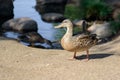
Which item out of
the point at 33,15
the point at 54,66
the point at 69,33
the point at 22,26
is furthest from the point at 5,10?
the point at 54,66

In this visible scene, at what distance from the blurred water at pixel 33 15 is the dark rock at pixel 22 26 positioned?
0.41 metres

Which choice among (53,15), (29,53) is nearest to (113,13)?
(53,15)

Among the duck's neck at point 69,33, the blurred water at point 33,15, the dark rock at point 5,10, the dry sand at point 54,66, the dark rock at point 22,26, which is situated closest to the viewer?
the dry sand at point 54,66

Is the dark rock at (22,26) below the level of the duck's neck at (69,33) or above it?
below

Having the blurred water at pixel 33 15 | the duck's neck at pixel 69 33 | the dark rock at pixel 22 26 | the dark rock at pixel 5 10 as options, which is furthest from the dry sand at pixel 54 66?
the dark rock at pixel 5 10

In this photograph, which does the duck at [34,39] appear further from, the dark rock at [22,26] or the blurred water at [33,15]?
the dark rock at [22,26]

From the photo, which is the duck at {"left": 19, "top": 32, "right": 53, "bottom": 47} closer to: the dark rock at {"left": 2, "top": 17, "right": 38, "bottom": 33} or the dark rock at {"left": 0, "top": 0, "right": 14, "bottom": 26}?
the dark rock at {"left": 2, "top": 17, "right": 38, "bottom": 33}

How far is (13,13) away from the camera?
22.3m

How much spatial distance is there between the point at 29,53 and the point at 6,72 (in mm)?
2375

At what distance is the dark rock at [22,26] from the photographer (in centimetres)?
1777

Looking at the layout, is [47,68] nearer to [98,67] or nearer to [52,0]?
[98,67]

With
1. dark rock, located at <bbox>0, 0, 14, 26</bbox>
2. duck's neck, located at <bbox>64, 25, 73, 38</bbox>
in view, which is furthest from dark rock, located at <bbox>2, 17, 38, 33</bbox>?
duck's neck, located at <bbox>64, 25, 73, 38</bbox>

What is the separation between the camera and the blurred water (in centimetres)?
1658

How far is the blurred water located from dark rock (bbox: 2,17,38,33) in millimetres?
410
